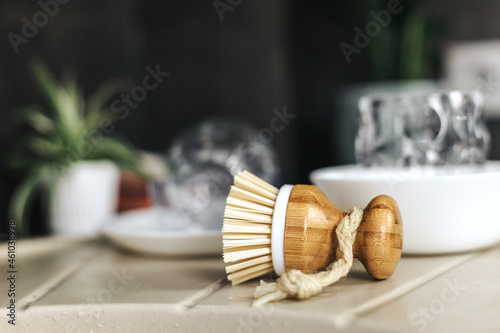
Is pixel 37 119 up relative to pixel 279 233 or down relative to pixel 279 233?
up

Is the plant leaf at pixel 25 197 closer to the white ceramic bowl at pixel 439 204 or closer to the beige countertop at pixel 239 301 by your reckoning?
the beige countertop at pixel 239 301

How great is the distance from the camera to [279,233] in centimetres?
47

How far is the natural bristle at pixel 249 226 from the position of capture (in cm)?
48

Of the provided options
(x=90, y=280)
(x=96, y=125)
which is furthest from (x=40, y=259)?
(x=96, y=125)

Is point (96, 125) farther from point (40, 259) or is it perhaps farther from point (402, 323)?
point (402, 323)

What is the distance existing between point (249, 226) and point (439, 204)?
0.72 ft

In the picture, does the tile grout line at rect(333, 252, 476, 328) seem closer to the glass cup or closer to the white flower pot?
the glass cup

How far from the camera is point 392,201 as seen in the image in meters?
0.48

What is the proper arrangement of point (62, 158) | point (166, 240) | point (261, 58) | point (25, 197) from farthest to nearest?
1. point (261, 58)
2. point (62, 158)
3. point (25, 197)
4. point (166, 240)

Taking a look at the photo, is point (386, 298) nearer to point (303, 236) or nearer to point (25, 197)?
point (303, 236)

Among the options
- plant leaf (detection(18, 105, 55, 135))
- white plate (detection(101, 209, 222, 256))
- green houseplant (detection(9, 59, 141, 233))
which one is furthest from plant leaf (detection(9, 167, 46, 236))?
white plate (detection(101, 209, 222, 256))

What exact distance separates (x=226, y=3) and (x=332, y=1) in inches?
16.7

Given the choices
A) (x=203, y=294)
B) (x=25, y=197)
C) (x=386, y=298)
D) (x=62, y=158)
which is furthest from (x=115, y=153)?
(x=386, y=298)

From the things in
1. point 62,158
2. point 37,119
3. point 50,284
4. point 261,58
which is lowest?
point 50,284
